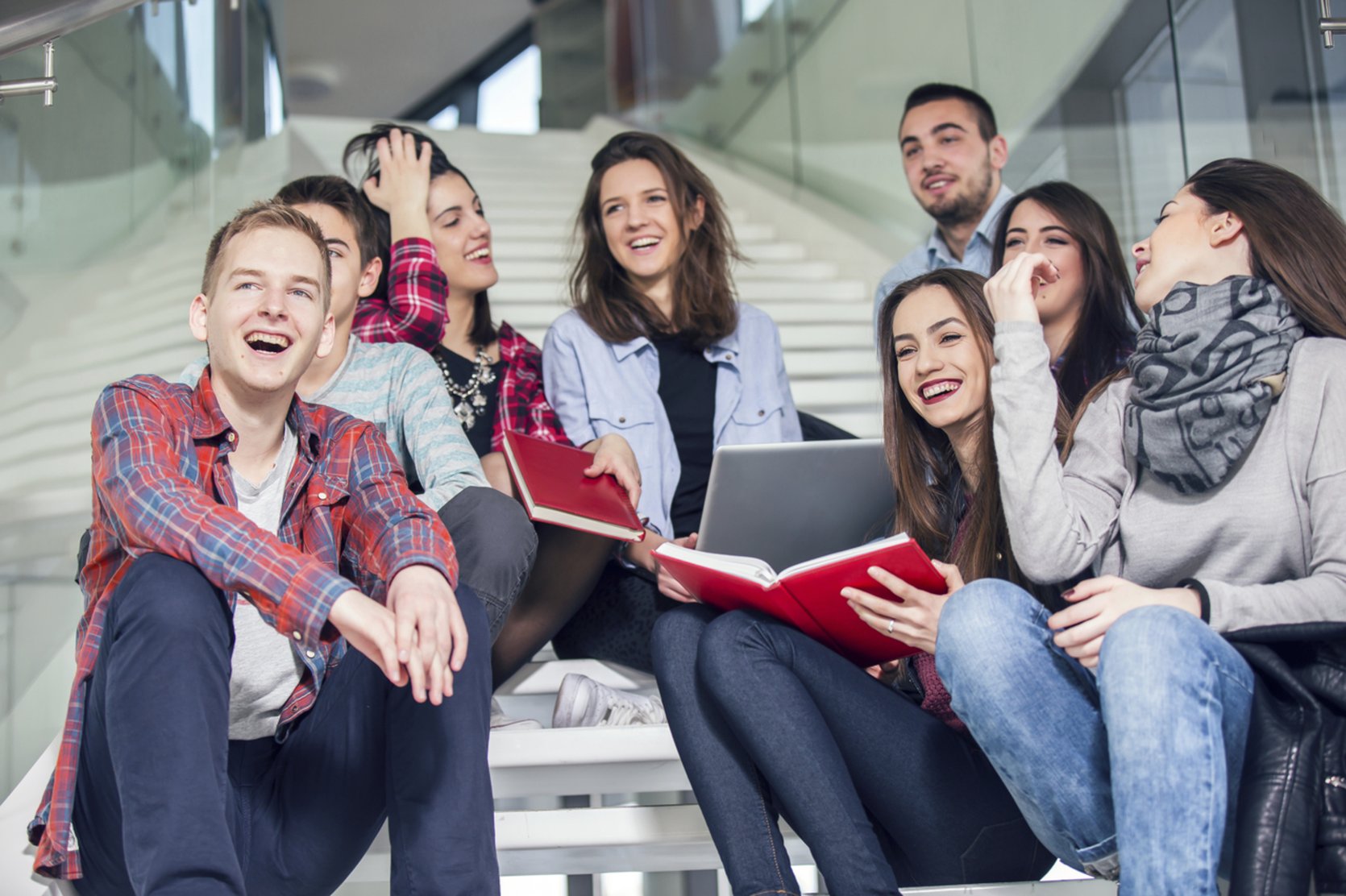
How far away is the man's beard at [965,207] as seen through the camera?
2.94 meters

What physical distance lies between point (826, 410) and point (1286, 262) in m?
1.77

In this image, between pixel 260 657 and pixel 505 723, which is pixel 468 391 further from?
pixel 260 657

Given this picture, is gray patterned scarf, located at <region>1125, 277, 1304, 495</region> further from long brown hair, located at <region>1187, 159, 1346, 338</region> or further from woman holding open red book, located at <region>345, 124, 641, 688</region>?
woman holding open red book, located at <region>345, 124, 641, 688</region>

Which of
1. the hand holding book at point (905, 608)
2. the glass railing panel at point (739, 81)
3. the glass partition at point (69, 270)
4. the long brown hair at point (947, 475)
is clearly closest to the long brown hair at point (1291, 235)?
the long brown hair at point (947, 475)

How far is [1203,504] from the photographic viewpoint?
1.45 m

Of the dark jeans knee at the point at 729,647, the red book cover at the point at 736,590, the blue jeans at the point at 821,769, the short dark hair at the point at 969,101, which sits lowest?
the blue jeans at the point at 821,769

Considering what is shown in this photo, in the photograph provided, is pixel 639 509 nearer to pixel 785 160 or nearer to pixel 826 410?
pixel 826 410

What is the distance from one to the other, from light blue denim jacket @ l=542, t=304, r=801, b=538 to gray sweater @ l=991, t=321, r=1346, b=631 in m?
0.82

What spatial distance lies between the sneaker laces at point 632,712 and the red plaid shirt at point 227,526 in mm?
460

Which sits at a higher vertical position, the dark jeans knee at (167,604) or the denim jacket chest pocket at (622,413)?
the denim jacket chest pocket at (622,413)

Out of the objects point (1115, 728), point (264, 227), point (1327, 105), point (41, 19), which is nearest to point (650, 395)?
point (264, 227)

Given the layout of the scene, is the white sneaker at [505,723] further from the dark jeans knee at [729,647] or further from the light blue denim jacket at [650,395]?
the light blue denim jacket at [650,395]

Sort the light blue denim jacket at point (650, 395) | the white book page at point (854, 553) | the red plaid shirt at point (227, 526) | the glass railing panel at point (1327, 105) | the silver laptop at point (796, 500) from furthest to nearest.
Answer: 1. the glass railing panel at point (1327, 105)
2. the light blue denim jacket at point (650, 395)
3. the silver laptop at point (796, 500)
4. the white book page at point (854, 553)
5. the red plaid shirt at point (227, 526)

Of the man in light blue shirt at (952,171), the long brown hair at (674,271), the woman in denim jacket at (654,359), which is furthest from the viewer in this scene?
the man in light blue shirt at (952,171)
